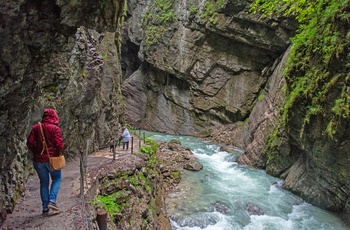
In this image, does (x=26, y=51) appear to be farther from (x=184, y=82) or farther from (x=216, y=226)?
(x=184, y=82)

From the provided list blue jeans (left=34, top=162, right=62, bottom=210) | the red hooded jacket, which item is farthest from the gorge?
blue jeans (left=34, top=162, right=62, bottom=210)

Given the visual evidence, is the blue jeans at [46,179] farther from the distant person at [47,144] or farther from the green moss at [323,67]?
the green moss at [323,67]

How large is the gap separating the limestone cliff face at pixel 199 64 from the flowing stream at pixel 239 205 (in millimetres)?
12939

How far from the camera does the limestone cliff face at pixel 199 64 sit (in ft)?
86.7

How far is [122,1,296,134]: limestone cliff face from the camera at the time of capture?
2644 centimetres

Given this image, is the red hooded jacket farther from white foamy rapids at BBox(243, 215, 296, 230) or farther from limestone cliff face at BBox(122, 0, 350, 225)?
limestone cliff face at BBox(122, 0, 350, 225)

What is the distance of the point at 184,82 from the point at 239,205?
21563 mm

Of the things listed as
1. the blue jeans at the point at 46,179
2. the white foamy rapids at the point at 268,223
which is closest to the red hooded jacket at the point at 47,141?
the blue jeans at the point at 46,179

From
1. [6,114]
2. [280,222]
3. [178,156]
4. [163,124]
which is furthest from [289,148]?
[163,124]

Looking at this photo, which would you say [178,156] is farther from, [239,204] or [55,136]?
[55,136]

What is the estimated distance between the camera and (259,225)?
11.8 m

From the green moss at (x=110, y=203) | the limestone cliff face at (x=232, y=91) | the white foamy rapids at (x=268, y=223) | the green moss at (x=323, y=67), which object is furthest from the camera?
the limestone cliff face at (x=232, y=91)

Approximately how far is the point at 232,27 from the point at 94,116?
57.7 feet

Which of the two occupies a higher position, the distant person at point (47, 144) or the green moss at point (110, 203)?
the distant person at point (47, 144)
